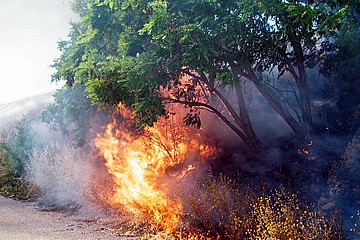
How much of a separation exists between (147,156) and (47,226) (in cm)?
371

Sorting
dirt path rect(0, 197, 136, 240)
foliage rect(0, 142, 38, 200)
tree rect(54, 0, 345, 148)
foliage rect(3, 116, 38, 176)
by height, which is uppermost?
tree rect(54, 0, 345, 148)

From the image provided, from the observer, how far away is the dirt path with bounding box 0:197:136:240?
7.27 metres

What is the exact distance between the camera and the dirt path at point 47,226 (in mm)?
7270

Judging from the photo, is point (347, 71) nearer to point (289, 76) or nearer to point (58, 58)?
point (289, 76)

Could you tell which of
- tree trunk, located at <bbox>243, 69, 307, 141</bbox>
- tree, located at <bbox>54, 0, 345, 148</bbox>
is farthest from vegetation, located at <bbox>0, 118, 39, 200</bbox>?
tree trunk, located at <bbox>243, 69, 307, 141</bbox>

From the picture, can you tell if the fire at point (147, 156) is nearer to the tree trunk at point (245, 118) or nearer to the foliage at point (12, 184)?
the tree trunk at point (245, 118)

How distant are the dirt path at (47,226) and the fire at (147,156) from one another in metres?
1.27

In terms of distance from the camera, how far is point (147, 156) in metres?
10.4

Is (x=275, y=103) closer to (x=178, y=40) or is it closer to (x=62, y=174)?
(x=178, y=40)

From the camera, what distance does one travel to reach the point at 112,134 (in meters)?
11.0

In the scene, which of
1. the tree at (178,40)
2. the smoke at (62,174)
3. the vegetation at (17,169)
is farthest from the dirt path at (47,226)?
the tree at (178,40)

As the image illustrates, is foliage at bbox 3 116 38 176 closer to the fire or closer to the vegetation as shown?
the vegetation

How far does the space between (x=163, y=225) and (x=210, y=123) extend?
16.2 ft

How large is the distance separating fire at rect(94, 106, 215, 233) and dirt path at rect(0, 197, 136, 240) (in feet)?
4.17
